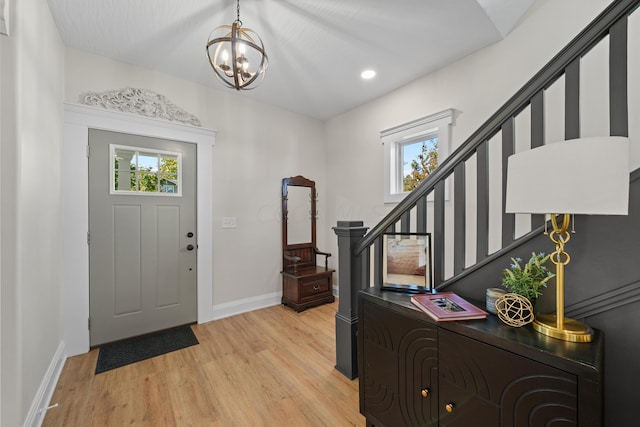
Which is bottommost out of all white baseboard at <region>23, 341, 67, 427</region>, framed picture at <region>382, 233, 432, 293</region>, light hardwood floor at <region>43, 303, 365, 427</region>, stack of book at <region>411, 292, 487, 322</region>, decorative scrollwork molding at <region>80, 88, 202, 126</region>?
light hardwood floor at <region>43, 303, 365, 427</region>

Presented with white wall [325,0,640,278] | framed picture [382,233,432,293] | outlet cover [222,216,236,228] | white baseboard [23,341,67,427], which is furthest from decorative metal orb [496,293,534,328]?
outlet cover [222,216,236,228]

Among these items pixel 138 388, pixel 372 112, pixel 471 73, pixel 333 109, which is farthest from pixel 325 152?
pixel 138 388

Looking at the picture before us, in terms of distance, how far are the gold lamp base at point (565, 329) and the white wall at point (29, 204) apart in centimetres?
235

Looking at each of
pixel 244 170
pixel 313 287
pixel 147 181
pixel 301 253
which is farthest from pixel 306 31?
pixel 313 287

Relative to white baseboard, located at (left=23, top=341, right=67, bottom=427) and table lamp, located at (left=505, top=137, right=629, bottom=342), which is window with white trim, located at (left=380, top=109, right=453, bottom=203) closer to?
table lamp, located at (left=505, top=137, right=629, bottom=342)

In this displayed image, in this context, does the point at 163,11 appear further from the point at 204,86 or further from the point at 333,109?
the point at 333,109

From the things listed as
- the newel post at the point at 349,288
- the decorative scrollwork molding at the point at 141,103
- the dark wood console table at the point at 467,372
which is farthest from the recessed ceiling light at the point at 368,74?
the dark wood console table at the point at 467,372

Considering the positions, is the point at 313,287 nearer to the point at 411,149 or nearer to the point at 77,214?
the point at 411,149

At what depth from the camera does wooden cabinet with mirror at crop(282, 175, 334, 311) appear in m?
3.40

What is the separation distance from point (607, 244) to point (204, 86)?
11.8ft

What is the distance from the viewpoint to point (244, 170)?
3.38 meters

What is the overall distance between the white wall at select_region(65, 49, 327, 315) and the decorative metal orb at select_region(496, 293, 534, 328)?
114 inches

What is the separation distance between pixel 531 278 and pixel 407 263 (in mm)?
590

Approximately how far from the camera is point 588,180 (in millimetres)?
788
